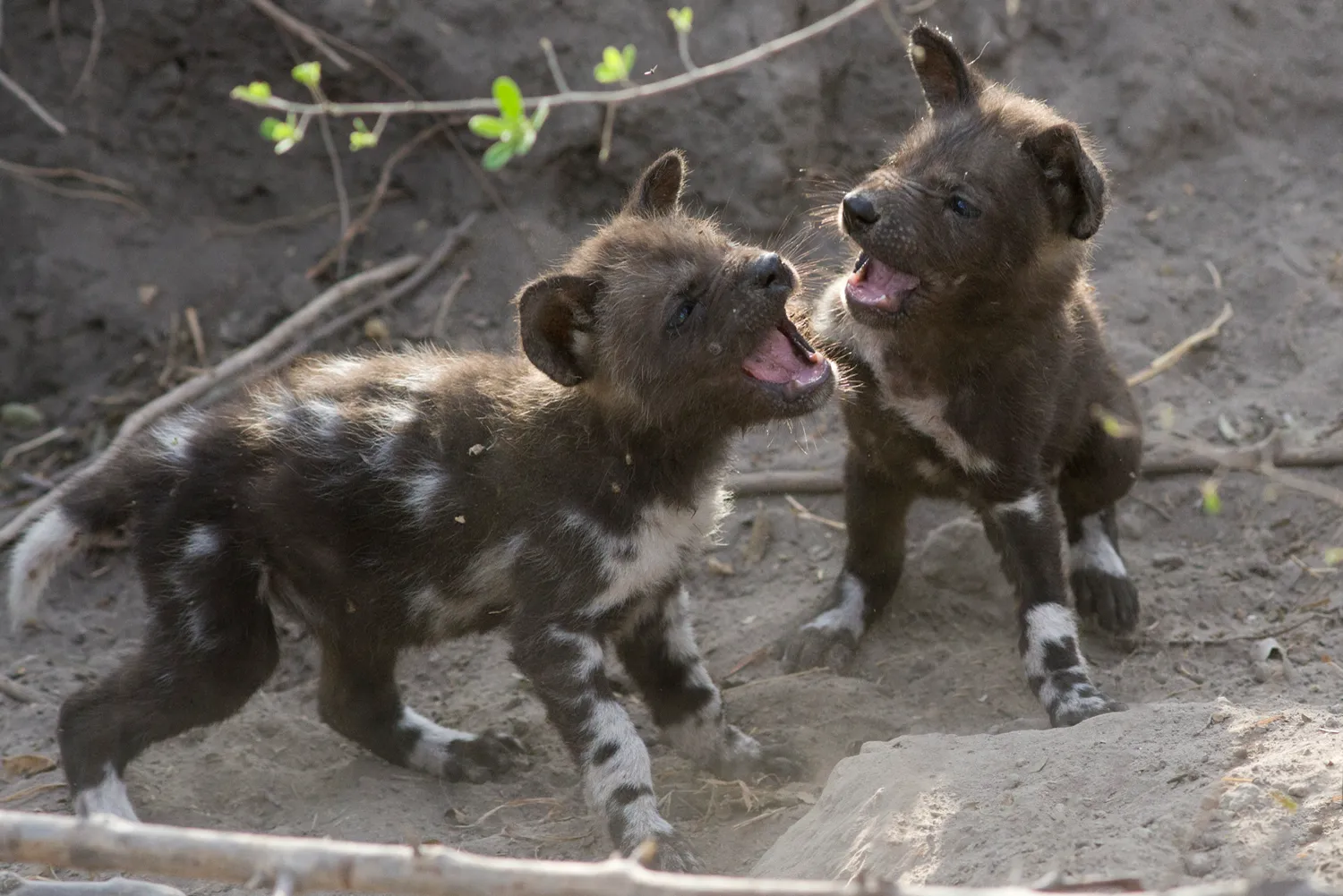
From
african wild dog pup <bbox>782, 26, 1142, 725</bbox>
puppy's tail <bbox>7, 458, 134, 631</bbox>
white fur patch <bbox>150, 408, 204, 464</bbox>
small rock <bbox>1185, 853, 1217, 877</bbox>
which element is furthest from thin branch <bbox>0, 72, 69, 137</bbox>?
small rock <bbox>1185, 853, 1217, 877</bbox>

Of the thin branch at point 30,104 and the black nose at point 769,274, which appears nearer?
the black nose at point 769,274

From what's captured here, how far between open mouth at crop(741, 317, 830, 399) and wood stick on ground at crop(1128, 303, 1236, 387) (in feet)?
8.15

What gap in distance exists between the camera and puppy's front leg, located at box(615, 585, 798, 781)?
19.2 ft

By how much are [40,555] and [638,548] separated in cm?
227

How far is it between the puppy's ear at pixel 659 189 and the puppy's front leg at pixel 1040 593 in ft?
5.61

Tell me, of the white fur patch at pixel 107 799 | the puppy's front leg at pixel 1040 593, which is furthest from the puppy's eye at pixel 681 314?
the white fur patch at pixel 107 799

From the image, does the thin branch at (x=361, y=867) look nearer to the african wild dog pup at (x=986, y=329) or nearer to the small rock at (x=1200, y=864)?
the small rock at (x=1200, y=864)

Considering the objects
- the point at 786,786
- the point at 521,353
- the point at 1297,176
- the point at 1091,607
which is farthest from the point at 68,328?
the point at 1297,176

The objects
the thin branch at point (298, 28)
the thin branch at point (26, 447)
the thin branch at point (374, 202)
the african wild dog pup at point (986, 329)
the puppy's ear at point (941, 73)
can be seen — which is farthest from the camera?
the thin branch at point (374, 202)

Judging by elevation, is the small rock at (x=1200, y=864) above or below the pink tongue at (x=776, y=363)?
below

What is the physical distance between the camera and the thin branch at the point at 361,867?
9.38 ft

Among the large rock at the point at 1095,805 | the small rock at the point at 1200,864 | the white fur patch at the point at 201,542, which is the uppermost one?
the white fur patch at the point at 201,542

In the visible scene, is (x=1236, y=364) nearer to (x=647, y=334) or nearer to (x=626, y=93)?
(x=647, y=334)

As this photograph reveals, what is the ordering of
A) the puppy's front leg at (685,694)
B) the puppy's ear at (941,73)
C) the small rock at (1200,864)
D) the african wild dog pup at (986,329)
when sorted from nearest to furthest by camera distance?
the small rock at (1200,864) → the african wild dog pup at (986,329) → the puppy's front leg at (685,694) → the puppy's ear at (941,73)
